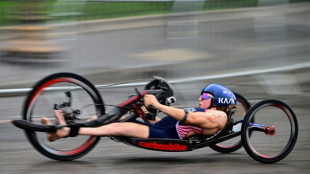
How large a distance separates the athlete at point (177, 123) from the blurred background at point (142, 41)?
339 centimetres

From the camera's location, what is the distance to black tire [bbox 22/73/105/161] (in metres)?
6.57

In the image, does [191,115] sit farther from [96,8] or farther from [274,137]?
[96,8]

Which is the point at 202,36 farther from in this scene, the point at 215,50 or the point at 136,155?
the point at 136,155

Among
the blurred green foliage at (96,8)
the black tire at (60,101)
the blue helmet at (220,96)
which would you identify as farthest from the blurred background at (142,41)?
the black tire at (60,101)

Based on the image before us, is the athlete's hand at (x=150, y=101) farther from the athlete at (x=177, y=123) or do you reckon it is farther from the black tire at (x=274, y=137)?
the black tire at (x=274, y=137)

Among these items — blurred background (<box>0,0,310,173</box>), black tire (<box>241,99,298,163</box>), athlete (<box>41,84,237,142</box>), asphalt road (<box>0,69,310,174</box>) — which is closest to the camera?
asphalt road (<box>0,69,310,174</box>)

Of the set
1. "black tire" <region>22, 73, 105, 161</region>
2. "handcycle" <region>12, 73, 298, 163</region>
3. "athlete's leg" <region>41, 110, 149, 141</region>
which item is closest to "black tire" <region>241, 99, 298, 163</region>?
"handcycle" <region>12, 73, 298, 163</region>

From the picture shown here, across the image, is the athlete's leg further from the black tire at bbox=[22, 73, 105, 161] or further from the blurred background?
the blurred background

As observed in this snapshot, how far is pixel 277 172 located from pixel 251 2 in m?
5.44

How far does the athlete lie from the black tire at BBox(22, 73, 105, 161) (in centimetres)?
19

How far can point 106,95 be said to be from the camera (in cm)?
1041

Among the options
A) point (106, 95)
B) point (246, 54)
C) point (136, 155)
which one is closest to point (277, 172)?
point (136, 155)

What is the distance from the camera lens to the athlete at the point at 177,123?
6.52 m

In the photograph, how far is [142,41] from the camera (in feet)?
35.8
